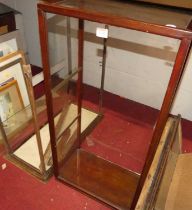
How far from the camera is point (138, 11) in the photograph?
0.86 meters

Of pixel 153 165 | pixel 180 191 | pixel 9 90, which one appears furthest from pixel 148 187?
pixel 9 90

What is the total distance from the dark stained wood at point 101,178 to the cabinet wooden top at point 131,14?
1.14 m

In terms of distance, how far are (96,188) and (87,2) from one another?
3.83 ft

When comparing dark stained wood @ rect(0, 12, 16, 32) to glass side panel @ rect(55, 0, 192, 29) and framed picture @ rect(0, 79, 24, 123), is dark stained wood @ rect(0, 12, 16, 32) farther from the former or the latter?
glass side panel @ rect(55, 0, 192, 29)

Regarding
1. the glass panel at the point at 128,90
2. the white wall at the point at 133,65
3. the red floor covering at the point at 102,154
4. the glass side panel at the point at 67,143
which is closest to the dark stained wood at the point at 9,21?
the white wall at the point at 133,65

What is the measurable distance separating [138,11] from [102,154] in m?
1.23

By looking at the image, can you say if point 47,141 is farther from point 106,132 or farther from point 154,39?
point 154,39

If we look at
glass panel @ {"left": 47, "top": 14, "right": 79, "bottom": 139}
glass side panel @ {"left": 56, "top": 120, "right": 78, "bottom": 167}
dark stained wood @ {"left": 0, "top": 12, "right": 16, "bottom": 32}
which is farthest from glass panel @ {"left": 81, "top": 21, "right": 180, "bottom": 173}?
dark stained wood @ {"left": 0, "top": 12, "right": 16, "bottom": 32}

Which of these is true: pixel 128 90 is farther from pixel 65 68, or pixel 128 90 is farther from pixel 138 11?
pixel 138 11

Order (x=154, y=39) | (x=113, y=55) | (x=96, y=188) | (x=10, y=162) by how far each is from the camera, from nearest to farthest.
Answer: (x=96, y=188) → (x=10, y=162) → (x=154, y=39) → (x=113, y=55)

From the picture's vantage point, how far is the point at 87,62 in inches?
91.7

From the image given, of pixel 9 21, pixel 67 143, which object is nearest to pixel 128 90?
pixel 67 143

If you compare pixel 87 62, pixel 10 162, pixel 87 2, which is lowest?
pixel 10 162

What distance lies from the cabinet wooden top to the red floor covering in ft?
3.80
